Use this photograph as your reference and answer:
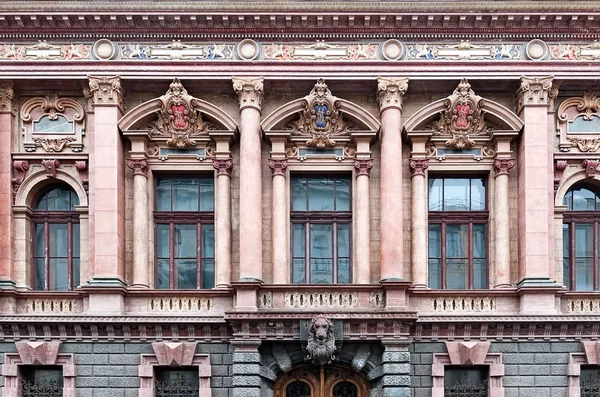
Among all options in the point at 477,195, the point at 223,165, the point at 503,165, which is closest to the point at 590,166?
the point at 503,165

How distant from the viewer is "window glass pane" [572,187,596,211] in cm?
2853

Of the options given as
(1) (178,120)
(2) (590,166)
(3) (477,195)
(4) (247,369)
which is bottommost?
(4) (247,369)

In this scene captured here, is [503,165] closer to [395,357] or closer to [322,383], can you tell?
[395,357]

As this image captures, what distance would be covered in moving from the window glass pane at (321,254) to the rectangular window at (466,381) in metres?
4.43

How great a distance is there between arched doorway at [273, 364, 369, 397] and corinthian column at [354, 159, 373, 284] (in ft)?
8.71

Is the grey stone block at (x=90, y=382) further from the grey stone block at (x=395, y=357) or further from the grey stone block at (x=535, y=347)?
the grey stone block at (x=535, y=347)

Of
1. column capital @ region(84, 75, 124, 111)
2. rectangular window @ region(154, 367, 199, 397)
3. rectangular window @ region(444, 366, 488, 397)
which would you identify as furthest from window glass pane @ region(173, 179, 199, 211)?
rectangular window @ region(444, 366, 488, 397)

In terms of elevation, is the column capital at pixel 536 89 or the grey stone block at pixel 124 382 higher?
the column capital at pixel 536 89

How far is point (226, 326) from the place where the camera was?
2662 cm

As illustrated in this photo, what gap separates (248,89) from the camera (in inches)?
1085

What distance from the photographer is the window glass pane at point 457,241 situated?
28.3 meters

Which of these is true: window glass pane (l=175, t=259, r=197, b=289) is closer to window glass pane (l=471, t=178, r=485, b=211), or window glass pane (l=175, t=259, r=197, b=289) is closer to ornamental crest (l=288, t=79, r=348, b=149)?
ornamental crest (l=288, t=79, r=348, b=149)

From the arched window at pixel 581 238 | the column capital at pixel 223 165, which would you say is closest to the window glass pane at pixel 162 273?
the column capital at pixel 223 165

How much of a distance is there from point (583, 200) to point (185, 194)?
12.0m
